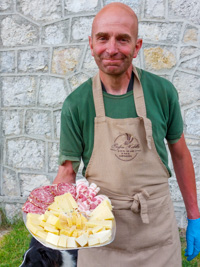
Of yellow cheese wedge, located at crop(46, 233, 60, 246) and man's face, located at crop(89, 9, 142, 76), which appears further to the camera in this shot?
man's face, located at crop(89, 9, 142, 76)

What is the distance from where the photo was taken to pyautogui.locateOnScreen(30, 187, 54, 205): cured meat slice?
160 cm

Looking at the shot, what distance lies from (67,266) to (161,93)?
1.36 metres

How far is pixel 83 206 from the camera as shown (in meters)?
1.59

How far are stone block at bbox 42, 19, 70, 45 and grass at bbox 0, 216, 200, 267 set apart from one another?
6.67ft

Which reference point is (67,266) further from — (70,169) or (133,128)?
(133,128)

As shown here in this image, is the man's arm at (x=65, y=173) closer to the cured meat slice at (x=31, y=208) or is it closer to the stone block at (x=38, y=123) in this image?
the cured meat slice at (x=31, y=208)

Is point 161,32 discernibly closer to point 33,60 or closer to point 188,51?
point 188,51

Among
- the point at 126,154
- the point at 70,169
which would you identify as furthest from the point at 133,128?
the point at 70,169

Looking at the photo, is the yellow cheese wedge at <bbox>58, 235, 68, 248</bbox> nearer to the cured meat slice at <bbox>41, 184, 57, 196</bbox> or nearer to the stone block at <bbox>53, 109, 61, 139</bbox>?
the cured meat slice at <bbox>41, 184, 57, 196</bbox>

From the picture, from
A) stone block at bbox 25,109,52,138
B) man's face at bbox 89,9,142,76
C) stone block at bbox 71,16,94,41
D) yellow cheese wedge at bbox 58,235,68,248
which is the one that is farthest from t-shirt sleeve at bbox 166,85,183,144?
stone block at bbox 25,109,52,138

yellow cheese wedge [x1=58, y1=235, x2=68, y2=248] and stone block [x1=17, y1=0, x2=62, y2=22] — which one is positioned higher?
stone block [x1=17, y1=0, x2=62, y2=22]

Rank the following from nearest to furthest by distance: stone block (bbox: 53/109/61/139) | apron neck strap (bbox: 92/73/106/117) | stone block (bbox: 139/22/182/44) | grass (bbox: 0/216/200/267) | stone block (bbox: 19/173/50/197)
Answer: apron neck strap (bbox: 92/73/106/117) → grass (bbox: 0/216/200/267) → stone block (bbox: 139/22/182/44) → stone block (bbox: 53/109/61/139) → stone block (bbox: 19/173/50/197)

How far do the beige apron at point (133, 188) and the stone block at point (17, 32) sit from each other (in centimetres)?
202

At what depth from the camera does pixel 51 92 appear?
3.66 metres
